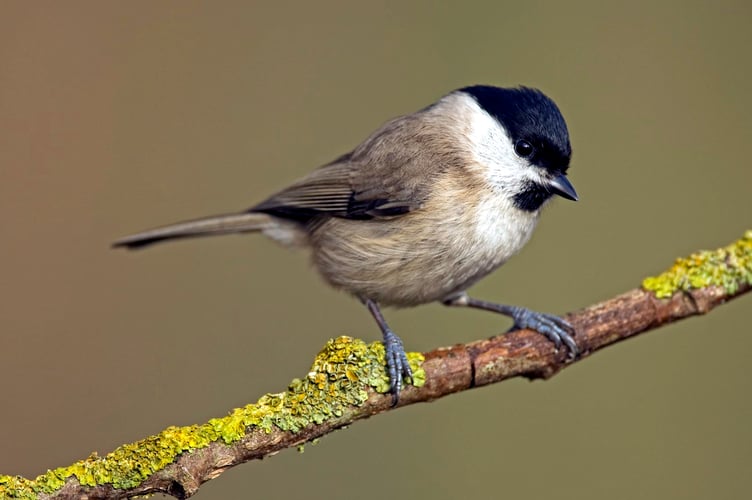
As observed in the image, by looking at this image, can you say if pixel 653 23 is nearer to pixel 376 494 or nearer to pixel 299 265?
pixel 299 265

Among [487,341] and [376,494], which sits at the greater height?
[487,341]

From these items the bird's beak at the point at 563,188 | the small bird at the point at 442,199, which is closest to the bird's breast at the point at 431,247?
the small bird at the point at 442,199

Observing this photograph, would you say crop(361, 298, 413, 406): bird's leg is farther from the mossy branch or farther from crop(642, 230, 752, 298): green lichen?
crop(642, 230, 752, 298): green lichen

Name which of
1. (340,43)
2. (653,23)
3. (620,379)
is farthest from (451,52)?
(620,379)

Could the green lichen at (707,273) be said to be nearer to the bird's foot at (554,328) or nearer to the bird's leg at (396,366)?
the bird's foot at (554,328)

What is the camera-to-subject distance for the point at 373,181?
3.14 m

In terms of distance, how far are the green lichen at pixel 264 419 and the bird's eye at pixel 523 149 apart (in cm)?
84

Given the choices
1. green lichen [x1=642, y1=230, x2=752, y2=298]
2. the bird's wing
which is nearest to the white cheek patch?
the bird's wing

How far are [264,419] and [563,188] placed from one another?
1.35 meters

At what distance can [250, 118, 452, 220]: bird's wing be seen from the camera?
9.84 ft

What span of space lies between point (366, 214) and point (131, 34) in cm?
249

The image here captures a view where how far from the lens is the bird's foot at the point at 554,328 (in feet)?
9.25

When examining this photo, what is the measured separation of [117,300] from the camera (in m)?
4.20

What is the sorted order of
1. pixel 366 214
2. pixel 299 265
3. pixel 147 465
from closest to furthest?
1. pixel 147 465
2. pixel 366 214
3. pixel 299 265
